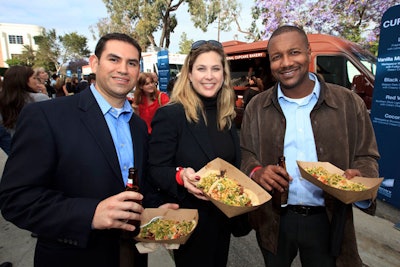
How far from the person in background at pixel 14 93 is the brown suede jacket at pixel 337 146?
364cm

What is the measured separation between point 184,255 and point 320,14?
52.7 ft

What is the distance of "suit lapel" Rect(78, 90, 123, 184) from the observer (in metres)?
1.49

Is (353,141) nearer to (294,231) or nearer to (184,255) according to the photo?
(294,231)

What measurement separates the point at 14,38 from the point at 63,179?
9077cm

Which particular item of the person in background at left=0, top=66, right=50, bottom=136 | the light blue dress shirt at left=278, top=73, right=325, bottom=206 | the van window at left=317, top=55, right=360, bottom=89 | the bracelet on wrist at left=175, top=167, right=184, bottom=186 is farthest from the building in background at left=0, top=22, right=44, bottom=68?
the light blue dress shirt at left=278, top=73, right=325, bottom=206

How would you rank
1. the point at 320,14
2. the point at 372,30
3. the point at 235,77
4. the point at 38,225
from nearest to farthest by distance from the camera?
the point at 38,225
the point at 235,77
the point at 372,30
the point at 320,14

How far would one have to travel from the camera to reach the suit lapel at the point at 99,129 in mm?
1487

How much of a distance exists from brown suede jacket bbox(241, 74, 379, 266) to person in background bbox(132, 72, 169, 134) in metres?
3.75

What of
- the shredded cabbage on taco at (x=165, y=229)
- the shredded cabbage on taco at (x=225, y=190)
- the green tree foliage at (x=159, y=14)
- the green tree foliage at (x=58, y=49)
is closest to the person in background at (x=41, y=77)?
the shredded cabbage on taco at (x=165, y=229)

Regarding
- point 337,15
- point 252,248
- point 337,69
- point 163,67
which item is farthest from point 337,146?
point 337,15

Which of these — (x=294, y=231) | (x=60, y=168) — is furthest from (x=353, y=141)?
(x=60, y=168)

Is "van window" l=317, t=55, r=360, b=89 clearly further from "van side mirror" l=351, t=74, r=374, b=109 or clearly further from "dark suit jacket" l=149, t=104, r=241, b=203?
"dark suit jacket" l=149, t=104, r=241, b=203

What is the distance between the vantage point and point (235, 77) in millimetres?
10266

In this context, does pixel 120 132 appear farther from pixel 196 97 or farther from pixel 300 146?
pixel 300 146
